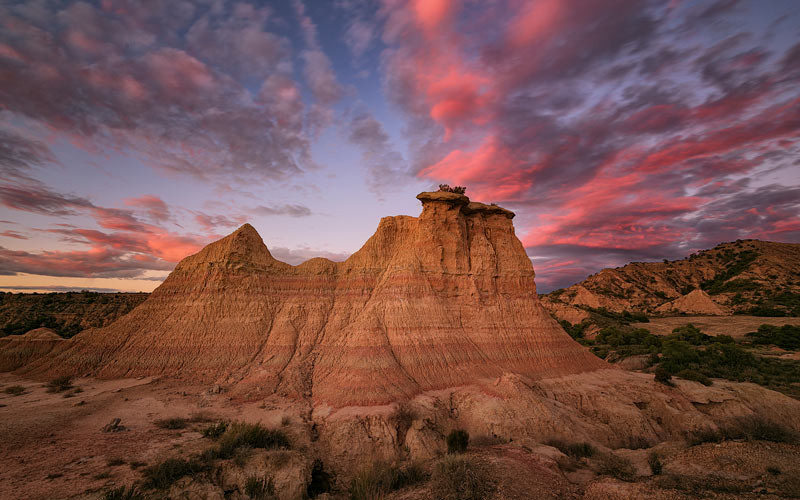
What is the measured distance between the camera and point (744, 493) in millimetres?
9664

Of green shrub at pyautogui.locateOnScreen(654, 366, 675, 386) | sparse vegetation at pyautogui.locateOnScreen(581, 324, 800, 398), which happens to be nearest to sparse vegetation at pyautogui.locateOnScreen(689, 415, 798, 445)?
green shrub at pyautogui.locateOnScreen(654, 366, 675, 386)

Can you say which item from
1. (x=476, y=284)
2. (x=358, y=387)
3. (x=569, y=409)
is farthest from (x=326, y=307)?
(x=569, y=409)

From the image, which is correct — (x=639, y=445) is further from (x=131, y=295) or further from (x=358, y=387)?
(x=131, y=295)

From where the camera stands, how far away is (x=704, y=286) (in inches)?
3410

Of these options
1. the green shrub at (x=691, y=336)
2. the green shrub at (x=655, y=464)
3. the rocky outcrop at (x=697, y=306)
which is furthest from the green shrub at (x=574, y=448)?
the rocky outcrop at (x=697, y=306)

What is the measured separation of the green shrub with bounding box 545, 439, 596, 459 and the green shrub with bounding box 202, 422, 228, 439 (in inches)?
723

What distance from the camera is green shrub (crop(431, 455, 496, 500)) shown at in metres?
10.5

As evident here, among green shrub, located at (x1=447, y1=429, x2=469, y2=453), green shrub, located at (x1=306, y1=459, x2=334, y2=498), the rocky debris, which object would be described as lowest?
green shrub, located at (x1=306, y1=459, x2=334, y2=498)

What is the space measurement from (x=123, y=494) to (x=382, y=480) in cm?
915

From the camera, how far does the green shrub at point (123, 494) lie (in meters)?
10.1

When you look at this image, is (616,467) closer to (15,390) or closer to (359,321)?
(359,321)

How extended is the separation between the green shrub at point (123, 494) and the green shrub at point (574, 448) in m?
19.5

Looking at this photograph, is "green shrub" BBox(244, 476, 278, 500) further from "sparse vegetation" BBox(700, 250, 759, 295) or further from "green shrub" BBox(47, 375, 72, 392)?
"sparse vegetation" BBox(700, 250, 759, 295)

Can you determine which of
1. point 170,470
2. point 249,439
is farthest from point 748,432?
point 170,470
